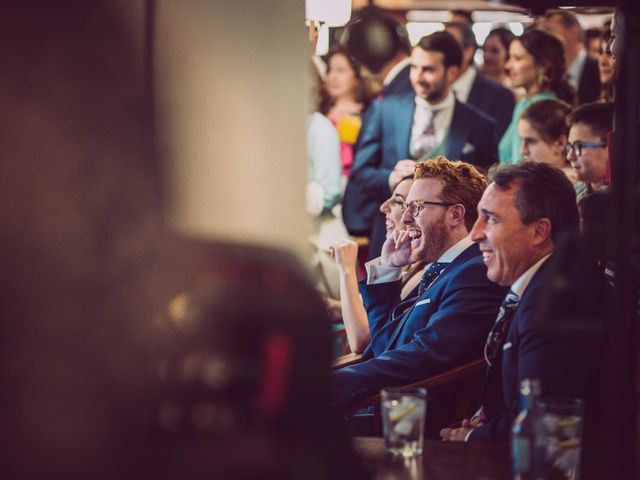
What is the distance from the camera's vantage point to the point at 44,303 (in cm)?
127

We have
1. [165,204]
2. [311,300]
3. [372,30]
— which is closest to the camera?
[311,300]

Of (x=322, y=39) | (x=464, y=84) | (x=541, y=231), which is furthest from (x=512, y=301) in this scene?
(x=464, y=84)

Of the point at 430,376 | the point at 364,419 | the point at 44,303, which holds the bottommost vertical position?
the point at 364,419

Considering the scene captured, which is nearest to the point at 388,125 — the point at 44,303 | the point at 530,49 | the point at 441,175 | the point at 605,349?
the point at 530,49

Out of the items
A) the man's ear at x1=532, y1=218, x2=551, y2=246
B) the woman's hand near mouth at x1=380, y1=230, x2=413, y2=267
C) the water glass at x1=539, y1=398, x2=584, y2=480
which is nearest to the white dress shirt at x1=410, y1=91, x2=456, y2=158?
the woman's hand near mouth at x1=380, y1=230, x2=413, y2=267

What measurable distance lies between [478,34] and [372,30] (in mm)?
3620

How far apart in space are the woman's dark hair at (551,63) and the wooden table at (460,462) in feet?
11.6

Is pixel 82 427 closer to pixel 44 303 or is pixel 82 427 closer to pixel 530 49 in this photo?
pixel 44 303

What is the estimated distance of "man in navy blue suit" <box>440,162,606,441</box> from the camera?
225cm

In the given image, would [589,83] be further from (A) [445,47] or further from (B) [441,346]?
(B) [441,346]

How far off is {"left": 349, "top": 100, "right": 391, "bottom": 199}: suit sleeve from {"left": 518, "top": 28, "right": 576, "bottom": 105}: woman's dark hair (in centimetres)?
87

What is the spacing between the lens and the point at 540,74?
5.35 meters

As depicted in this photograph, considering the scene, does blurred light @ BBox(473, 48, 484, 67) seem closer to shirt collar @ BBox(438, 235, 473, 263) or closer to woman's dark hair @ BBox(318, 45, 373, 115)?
woman's dark hair @ BBox(318, 45, 373, 115)

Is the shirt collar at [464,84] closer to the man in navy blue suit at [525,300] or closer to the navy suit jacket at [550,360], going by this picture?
the man in navy blue suit at [525,300]
